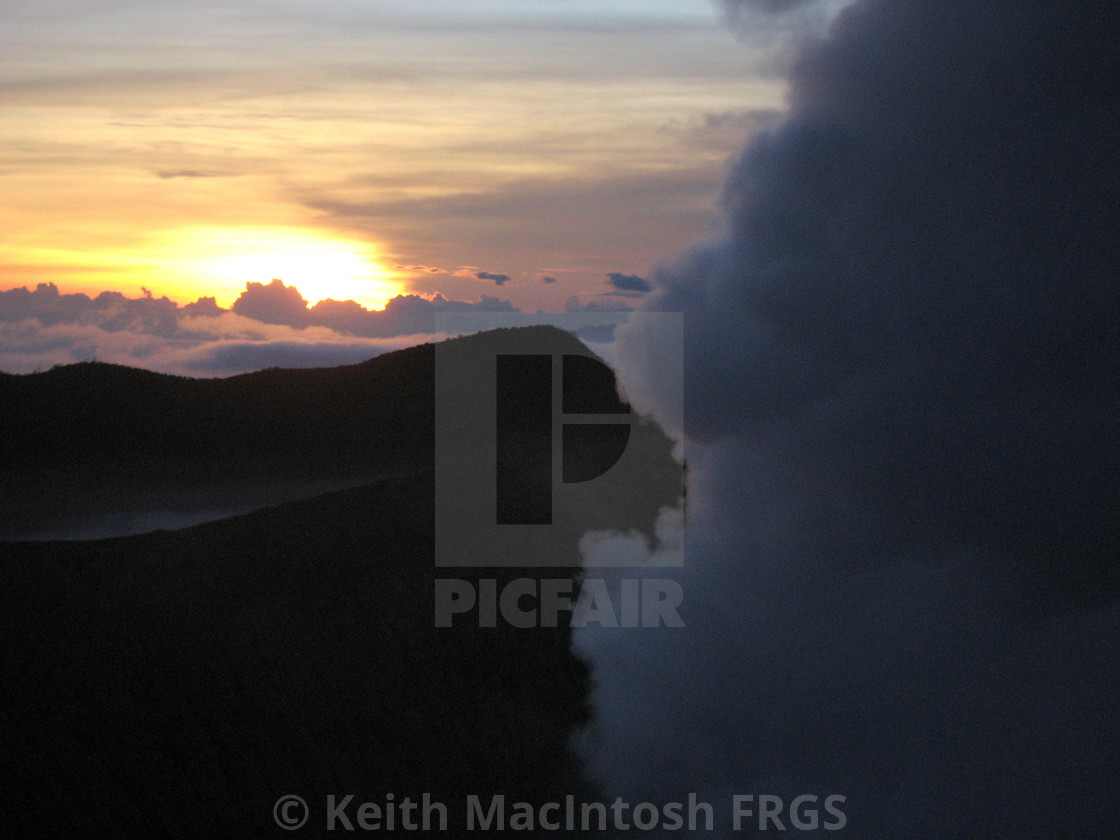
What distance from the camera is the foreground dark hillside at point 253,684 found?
22.2 metres

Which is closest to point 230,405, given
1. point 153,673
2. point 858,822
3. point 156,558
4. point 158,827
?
point 156,558

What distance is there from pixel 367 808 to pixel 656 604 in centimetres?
987

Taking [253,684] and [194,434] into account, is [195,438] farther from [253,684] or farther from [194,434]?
[253,684]

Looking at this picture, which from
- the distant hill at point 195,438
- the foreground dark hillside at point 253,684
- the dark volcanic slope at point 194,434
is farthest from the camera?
the dark volcanic slope at point 194,434

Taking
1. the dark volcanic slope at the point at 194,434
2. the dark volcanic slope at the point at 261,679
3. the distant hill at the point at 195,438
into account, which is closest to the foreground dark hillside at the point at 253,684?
the dark volcanic slope at the point at 261,679

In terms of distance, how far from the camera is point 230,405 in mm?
53031

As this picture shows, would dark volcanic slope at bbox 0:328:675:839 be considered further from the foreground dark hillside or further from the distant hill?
the distant hill

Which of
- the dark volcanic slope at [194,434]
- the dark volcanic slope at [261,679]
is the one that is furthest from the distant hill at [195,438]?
the dark volcanic slope at [261,679]

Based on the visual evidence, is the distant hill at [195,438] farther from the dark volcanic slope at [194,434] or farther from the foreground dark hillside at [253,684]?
the foreground dark hillside at [253,684]

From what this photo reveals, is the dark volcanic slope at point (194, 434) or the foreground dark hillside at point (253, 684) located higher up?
the dark volcanic slope at point (194, 434)

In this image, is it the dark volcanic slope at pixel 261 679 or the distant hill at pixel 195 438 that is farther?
the distant hill at pixel 195 438

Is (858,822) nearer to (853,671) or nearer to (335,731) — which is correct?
(853,671)

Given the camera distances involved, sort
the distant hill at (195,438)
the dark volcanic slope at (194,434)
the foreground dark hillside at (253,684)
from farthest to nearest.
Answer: the dark volcanic slope at (194,434) < the distant hill at (195,438) < the foreground dark hillside at (253,684)

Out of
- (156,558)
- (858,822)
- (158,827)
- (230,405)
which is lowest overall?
(858,822)
